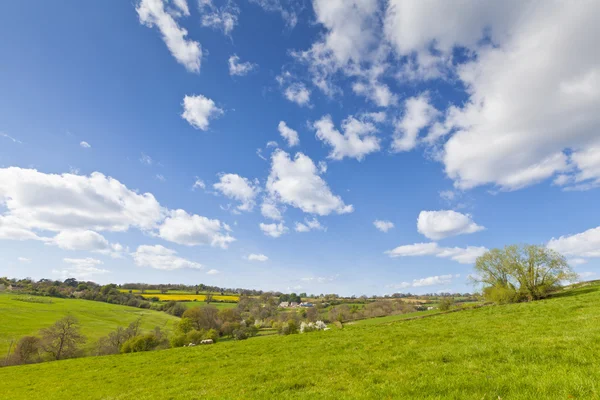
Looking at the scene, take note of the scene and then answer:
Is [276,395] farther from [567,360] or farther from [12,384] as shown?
[12,384]

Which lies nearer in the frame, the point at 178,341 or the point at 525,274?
the point at 525,274

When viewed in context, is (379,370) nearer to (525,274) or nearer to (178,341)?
(525,274)

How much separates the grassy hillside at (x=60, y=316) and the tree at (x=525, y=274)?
114099 millimetres

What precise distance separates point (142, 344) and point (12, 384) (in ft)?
86.1

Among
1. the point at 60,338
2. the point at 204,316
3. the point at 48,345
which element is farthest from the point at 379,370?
the point at 204,316

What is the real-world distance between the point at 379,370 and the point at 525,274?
153 ft

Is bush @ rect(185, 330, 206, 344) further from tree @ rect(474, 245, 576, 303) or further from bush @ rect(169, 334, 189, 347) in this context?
tree @ rect(474, 245, 576, 303)

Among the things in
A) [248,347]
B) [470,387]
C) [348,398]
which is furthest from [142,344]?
[470,387]

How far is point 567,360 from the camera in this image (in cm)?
942

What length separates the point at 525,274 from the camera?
43.9 m

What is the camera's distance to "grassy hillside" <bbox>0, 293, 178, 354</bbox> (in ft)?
294

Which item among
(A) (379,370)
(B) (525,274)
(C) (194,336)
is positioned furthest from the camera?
(C) (194,336)

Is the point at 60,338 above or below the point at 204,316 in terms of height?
→ above

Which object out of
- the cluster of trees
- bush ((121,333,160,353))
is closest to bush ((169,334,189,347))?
bush ((121,333,160,353))
